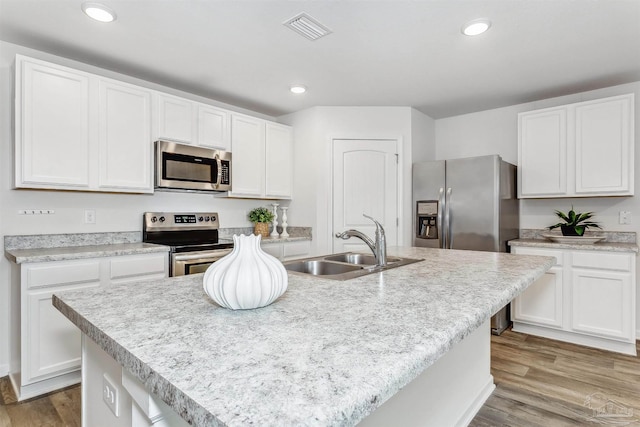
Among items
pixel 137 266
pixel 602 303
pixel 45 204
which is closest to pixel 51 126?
pixel 45 204

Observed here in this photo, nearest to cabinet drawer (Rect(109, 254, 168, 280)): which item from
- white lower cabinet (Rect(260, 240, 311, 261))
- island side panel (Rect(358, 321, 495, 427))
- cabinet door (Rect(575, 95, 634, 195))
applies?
white lower cabinet (Rect(260, 240, 311, 261))

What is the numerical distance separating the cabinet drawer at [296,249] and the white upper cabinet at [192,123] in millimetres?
1199

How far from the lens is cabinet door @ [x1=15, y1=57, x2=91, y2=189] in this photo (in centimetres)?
227

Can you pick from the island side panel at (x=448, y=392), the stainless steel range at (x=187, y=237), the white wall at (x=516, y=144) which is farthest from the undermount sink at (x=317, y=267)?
the white wall at (x=516, y=144)

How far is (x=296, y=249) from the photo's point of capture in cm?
385

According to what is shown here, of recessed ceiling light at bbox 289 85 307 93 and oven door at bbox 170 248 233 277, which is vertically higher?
recessed ceiling light at bbox 289 85 307 93

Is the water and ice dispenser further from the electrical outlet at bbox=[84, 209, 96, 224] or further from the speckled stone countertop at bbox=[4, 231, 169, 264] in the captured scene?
the electrical outlet at bbox=[84, 209, 96, 224]

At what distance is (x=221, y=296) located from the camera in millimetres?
957

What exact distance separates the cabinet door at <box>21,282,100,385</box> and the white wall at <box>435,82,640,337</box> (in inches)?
159

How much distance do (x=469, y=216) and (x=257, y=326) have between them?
3067 mm

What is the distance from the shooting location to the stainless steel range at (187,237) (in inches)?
110

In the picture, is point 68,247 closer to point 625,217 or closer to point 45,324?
point 45,324

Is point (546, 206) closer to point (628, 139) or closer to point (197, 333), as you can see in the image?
point (628, 139)

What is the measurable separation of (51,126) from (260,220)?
6.87 feet
